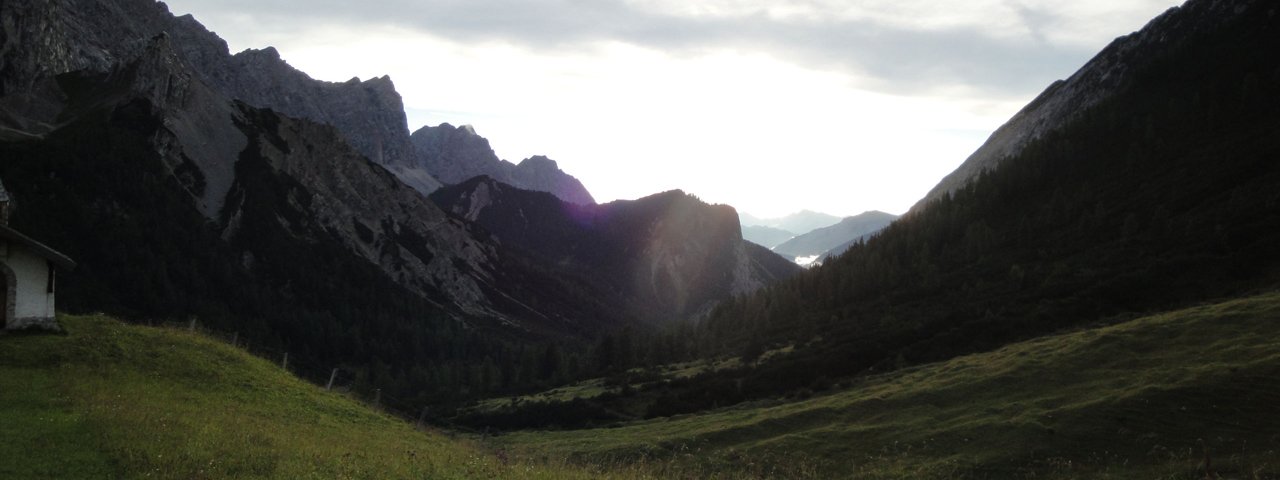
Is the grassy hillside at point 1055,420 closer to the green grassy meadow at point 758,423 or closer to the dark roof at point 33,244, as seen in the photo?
the green grassy meadow at point 758,423

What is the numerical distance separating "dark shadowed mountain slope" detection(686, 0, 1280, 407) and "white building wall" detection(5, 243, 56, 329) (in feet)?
216

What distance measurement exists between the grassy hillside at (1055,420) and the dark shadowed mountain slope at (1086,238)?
2618 centimetres

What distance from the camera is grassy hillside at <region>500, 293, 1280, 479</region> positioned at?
1323 inches

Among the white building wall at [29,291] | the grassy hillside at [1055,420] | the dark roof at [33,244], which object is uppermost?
the dark roof at [33,244]

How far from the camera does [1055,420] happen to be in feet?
125

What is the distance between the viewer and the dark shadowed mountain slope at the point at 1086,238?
85812mm

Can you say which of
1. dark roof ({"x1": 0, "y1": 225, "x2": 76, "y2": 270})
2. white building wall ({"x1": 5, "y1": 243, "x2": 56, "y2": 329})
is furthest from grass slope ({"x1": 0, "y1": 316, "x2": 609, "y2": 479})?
dark roof ({"x1": 0, "y1": 225, "x2": 76, "y2": 270})

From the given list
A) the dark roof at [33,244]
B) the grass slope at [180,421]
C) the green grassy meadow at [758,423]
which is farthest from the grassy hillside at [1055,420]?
the dark roof at [33,244]

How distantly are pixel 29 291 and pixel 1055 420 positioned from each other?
46.8 metres

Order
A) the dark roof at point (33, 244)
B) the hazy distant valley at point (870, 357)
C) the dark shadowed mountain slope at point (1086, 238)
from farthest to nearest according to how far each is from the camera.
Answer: the dark shadowed mountain slope at point (1086, 238) < the dark roof at point (33, 244) < the hazy distant valley at point (870, 357)

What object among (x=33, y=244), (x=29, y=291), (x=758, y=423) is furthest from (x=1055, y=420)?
(x=33, y=244)

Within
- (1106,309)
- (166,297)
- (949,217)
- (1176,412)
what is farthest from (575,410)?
(166,297)

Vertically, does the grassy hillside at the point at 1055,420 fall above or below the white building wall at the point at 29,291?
below

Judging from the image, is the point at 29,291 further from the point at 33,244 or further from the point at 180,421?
the point at 180,421
